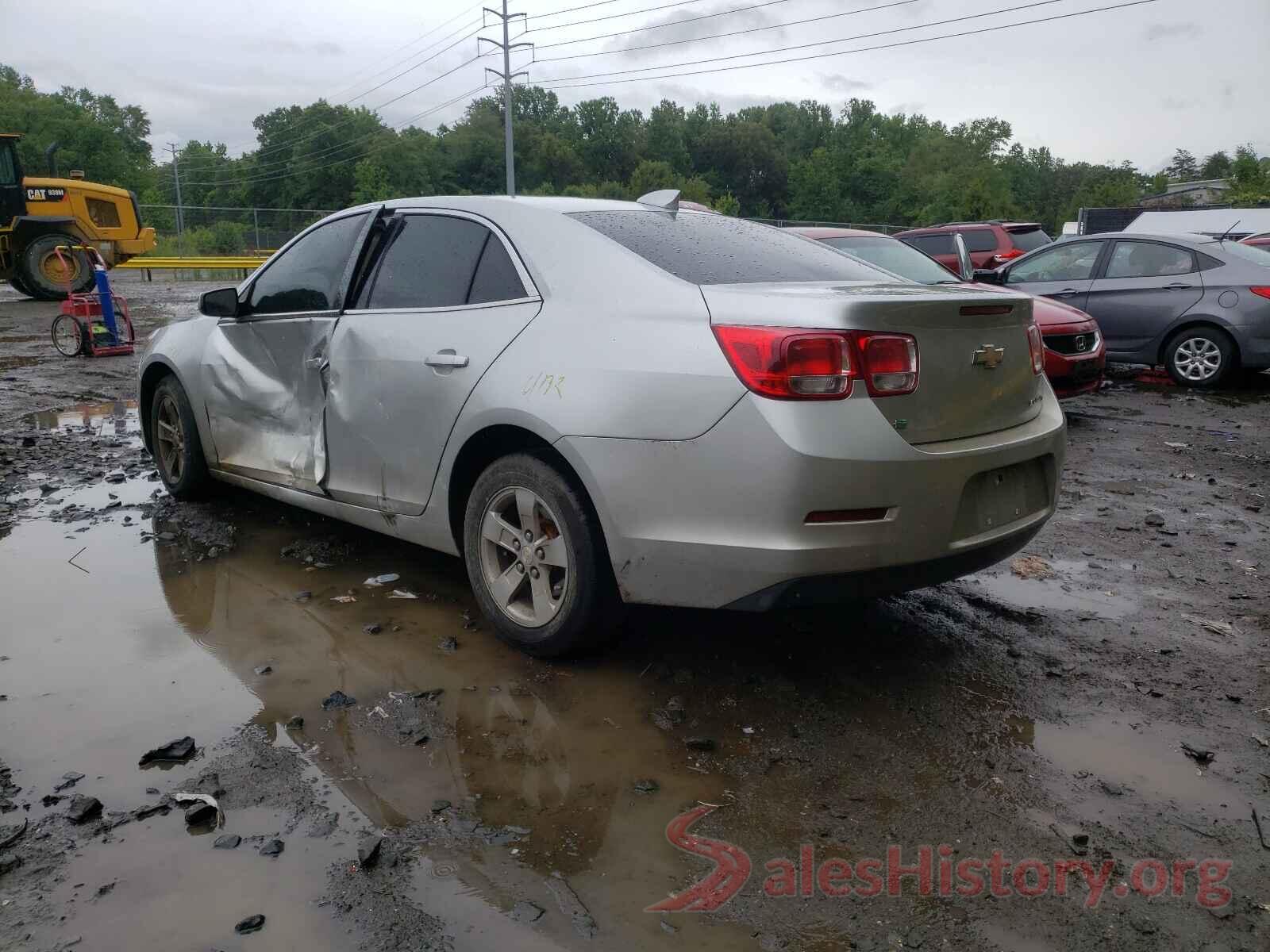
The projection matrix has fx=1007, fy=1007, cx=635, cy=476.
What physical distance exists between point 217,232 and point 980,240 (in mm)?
31795

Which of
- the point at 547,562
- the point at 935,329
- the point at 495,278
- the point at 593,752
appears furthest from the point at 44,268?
the point at 935,329

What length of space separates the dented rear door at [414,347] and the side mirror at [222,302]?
0.98 metres

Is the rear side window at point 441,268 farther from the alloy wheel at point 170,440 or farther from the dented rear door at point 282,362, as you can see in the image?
the alloy wheel at point 170,440

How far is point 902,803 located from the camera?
2.79 meters

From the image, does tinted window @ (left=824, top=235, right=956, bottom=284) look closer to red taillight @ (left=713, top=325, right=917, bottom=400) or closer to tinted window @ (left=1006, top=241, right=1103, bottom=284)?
tinted window @ (left=1006, top=241, right=1103, bottom=284)

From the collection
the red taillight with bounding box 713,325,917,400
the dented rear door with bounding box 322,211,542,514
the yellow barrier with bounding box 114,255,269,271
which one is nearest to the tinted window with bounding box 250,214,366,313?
the dented rear door with bounding box 322,211,542,514

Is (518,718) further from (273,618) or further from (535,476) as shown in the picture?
(273,618)

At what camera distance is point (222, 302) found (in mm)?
5078

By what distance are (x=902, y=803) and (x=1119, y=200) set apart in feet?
230

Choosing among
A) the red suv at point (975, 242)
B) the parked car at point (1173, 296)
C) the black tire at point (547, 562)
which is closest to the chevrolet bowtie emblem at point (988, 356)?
the black tire at point (547, 562)

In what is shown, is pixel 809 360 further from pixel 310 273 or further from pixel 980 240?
pixel 980 240

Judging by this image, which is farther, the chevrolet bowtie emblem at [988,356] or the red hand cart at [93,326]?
the red hand cart at [93,326]

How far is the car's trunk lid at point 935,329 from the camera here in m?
3.05

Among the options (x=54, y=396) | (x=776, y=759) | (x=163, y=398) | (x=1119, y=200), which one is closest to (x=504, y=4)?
(x=1119, y=200)
